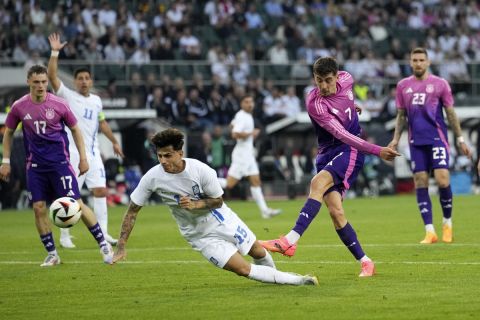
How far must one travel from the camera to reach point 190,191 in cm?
1056

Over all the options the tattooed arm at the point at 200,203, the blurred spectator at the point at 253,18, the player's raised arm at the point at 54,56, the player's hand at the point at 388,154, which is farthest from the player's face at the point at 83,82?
the blurred spectator at the point at 253,18

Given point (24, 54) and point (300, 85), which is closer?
point (24, 54)

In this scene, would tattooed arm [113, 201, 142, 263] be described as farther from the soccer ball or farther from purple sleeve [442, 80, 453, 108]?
purple sleeve [442, 80, 453, 108]

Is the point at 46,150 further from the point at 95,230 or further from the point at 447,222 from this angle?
the point at 447,222

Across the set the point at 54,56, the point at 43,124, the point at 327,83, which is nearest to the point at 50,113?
the point at 43,124

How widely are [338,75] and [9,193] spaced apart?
60.1 feet

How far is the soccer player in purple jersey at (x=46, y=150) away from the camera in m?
13.8

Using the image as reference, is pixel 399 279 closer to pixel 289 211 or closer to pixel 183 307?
pixel 183 307

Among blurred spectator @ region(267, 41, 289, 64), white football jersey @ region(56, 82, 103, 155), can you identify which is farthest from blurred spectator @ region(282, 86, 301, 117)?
white football jersey @ region(56, 82, 103, 155)

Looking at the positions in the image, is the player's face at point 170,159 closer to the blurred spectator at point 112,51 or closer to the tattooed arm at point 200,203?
the tattooed arm at point 200,203

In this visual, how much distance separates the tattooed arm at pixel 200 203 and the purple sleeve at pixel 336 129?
171cm

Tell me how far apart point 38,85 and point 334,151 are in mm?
4034

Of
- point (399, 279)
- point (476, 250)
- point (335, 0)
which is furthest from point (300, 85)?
point (399, 279)

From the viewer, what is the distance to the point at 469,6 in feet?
142
